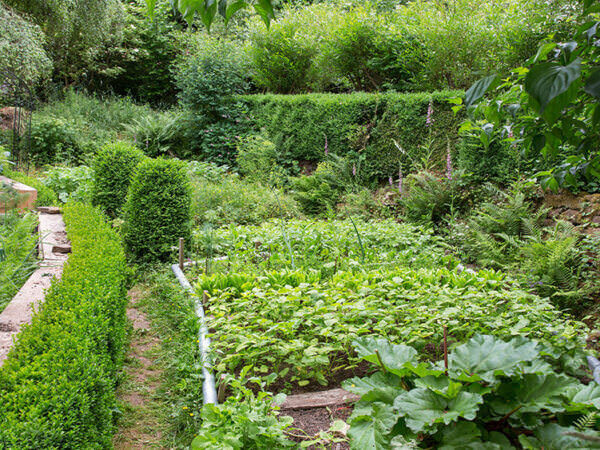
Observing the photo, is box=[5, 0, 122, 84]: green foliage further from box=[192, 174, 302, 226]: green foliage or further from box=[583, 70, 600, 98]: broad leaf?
box=[583, 70, 600, 98]: broad leaf

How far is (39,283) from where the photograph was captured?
3424 millimetres

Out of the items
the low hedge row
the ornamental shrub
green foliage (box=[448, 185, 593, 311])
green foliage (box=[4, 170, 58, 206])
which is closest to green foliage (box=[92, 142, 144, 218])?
green foliage (box=[4, 170, 58, 206])

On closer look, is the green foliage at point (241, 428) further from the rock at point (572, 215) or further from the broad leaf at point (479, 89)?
the rock at point (572, 215)

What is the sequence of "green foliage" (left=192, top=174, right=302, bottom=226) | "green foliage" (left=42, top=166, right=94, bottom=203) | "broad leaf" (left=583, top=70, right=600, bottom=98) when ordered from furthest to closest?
"green foliage" (left=42, top=166, right=94, bottom=203) < "green foliage" (left=192, top=174, right=302, bottom=226) < "broad leaf" (left=583, top=70, right=600, bottom=98)

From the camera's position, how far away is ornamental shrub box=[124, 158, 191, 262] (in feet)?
18.7

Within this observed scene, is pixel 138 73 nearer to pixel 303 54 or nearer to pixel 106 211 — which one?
pixel 303 54

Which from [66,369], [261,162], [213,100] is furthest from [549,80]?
[213,100]

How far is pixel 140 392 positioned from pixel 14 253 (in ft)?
5.76

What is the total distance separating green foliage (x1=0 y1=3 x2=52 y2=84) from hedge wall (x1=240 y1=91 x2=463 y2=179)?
5.64 metres

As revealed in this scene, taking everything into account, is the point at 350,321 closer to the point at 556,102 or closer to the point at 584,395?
the point at 584,395

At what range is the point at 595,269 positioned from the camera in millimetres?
4602

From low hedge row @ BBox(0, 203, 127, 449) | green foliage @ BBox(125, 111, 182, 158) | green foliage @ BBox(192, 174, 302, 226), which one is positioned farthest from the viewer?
green foliage @ BBox(125, 111, 182, 158)

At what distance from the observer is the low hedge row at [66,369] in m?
1.80

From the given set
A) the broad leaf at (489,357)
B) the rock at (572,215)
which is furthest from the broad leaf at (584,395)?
the rock at (572,215)
